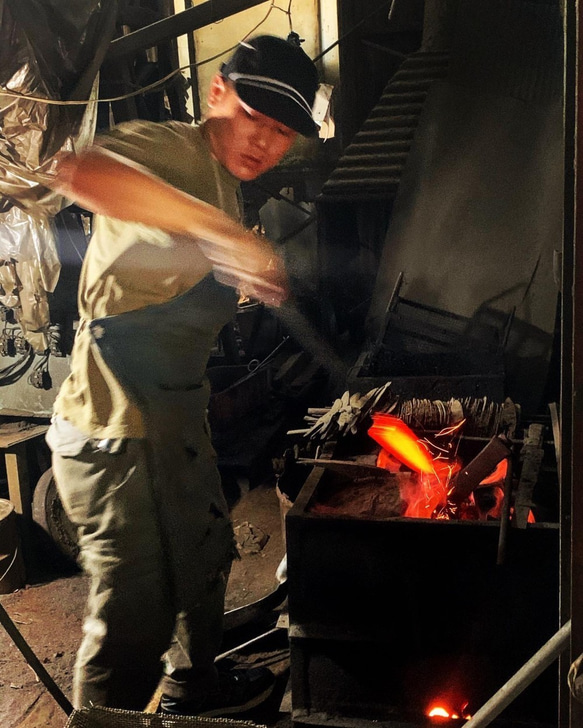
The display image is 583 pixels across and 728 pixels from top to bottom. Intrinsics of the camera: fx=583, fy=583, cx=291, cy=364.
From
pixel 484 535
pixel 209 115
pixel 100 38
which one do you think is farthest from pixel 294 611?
pixel 100 38

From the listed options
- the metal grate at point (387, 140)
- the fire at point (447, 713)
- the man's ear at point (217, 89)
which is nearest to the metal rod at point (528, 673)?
the fire at point (447, 713)

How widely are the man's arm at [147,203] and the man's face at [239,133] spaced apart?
240 mm

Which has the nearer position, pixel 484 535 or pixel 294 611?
pixel 484 535

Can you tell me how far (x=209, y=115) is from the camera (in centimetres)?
213

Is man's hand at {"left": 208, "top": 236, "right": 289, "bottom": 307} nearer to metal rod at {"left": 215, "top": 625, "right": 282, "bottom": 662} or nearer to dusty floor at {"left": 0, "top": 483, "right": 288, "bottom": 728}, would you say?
metal rod at {"left": 215, "top": 625, "right": 282, "bottom": 662}

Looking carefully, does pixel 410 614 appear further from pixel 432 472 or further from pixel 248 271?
pixel 248 271

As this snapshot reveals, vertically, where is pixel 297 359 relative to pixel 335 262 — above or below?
below

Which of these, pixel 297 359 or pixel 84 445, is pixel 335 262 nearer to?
pixel 297 359

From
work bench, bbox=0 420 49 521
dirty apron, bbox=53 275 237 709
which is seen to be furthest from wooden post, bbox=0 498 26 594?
dirty apron, bbox=53 275 237 709

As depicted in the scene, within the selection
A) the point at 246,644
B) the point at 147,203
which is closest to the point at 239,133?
the point at 147,203

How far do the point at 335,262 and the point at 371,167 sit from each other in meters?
1.19

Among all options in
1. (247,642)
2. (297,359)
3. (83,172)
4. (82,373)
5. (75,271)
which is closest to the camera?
(83,172)

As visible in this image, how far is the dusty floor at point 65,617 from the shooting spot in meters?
2.80

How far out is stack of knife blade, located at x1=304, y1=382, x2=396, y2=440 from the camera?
2.67 metres
